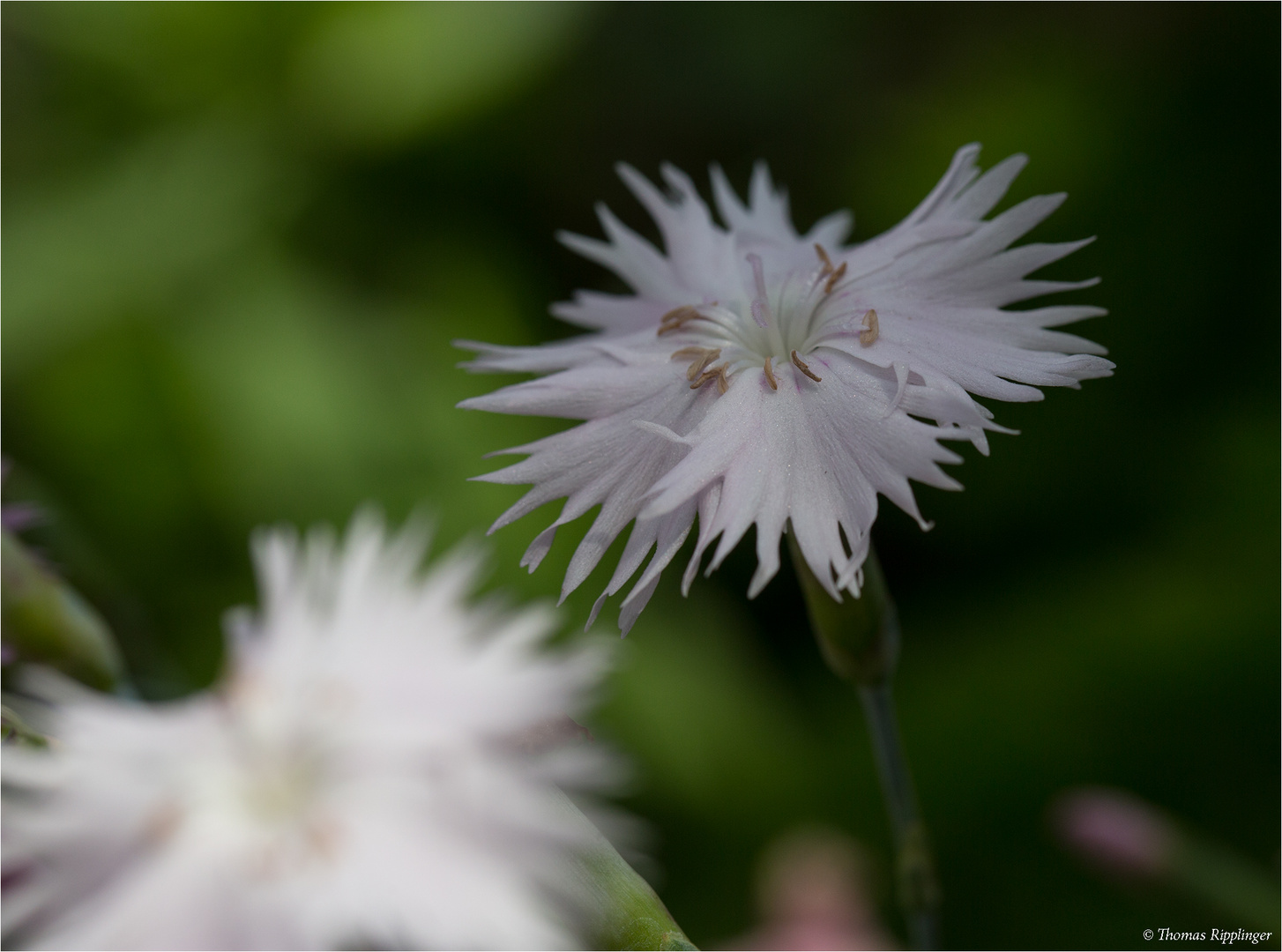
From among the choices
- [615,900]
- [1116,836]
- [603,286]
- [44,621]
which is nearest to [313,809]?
[615,900]

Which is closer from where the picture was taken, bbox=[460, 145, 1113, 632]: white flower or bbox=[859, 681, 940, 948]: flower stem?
A: bbox=[460, 145, 1113, 632]: white flower

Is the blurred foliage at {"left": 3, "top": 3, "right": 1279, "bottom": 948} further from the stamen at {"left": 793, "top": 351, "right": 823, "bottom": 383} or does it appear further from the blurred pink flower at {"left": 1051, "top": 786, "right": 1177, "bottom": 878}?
the stamen at {"left": 793, "top": 351, "right": 823, "bottom": 383}

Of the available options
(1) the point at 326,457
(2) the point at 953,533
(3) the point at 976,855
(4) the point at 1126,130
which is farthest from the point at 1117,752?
(1) the point at 326,457

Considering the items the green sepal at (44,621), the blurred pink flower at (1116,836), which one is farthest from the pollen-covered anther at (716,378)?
the blurred pink flower at (1116,836)

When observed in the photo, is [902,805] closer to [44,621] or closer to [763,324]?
[763,324]

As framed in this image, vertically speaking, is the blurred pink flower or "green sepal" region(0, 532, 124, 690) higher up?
"green sepal" region(0, 532, 124, 690)

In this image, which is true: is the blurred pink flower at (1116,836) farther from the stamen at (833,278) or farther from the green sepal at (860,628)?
the stamen at (833,278)

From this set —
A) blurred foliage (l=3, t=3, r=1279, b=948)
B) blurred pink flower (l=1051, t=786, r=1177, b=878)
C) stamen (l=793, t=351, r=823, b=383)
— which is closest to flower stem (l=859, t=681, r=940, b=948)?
stamen (l=793, t=351, r=823, b=383)

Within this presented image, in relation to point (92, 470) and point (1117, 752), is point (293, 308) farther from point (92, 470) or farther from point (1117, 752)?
point (1117, 752)
